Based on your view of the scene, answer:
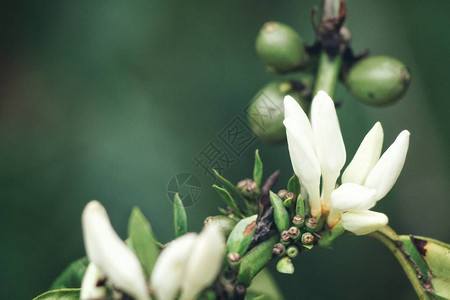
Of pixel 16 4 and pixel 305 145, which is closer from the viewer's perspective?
pixel 305 145

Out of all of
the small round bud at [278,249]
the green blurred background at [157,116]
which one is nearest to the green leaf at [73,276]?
the small round bud at [278,249]

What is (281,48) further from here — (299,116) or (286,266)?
(286,266)

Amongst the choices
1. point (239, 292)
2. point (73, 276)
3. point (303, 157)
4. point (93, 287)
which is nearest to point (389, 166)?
point (303, 157)

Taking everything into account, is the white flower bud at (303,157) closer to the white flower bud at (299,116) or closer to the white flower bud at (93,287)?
the white flower bud at (299,116)

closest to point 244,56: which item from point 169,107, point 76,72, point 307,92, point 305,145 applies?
point 169,107

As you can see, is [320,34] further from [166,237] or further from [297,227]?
[166,237]

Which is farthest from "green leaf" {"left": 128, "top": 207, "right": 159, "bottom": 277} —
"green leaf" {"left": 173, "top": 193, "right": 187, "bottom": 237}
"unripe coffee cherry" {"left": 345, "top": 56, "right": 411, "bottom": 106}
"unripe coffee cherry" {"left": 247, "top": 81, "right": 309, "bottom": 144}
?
"unripe coffee cherry" {"left": 345, "top": 56, "right": 411, "bottom": 106}
